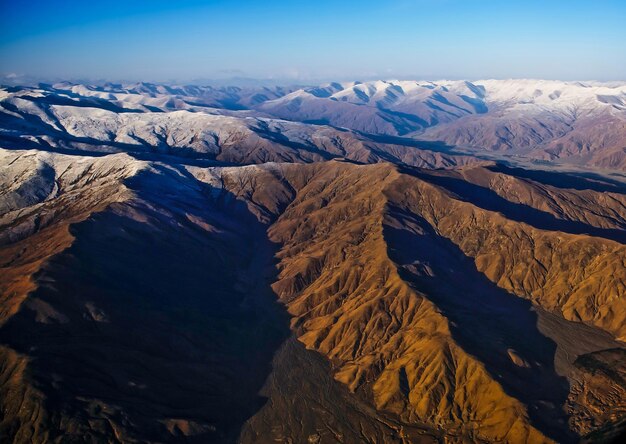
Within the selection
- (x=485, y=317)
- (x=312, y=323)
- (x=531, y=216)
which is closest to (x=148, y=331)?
(x=312, y=323)

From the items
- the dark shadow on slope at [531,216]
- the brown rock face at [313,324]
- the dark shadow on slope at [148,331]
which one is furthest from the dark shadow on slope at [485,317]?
the dark shadow on slope at [148,331]

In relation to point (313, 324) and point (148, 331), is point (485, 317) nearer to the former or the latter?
point (313, 324)

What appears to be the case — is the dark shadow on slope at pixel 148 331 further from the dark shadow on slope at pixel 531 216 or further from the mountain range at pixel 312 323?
the dark shadow on slope at pixel 531 216

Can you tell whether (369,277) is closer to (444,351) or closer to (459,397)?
(444,351)

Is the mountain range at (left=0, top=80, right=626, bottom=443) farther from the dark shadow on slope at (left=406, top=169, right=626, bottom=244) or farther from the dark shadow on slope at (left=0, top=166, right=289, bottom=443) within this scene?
the dark shadow on slope at (left=406, top=169, right=626, bottom=244)

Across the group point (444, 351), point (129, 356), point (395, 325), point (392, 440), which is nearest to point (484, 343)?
point (444, 351)
